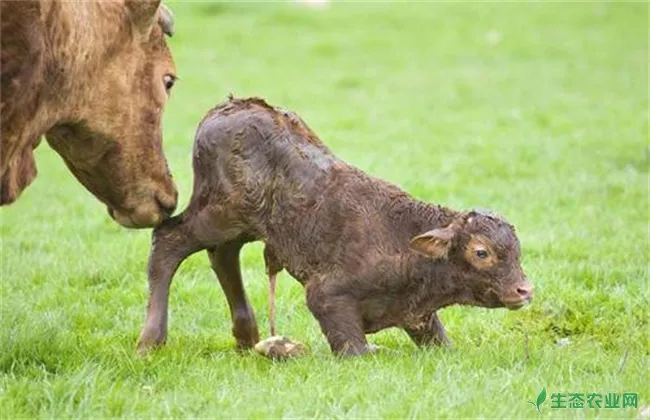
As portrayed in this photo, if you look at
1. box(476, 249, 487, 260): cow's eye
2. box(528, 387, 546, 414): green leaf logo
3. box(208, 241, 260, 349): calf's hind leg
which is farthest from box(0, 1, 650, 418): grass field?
box(476, 249, 487, 260): cow's eye

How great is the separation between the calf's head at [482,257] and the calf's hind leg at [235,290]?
109 cm

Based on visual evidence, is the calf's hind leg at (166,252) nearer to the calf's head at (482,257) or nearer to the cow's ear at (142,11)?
the cow's ear at (142,11)

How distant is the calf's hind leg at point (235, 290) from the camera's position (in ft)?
23.0

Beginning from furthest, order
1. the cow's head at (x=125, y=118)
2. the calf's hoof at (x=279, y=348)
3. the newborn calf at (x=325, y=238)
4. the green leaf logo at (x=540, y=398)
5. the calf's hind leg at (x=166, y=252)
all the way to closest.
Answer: the calf's hind leg at (x=166, y=252) → the calf's hoof at (x=279, y=348) → the newborn calf at (x=325, y=238) → the cow's head at (x=125, y=118) → the green leaf logo at (x=540, y=398)

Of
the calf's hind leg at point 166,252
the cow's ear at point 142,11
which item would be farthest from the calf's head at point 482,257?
the cow's ear at point 142,11

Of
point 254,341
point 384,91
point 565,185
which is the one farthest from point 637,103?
point 254,341

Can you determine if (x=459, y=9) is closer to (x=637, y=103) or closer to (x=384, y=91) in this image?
(x=384, y=91)

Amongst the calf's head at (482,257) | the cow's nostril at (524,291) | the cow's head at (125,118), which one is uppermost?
the cow's head at (125,118)

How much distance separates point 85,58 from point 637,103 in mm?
12202

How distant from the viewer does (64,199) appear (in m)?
12.3

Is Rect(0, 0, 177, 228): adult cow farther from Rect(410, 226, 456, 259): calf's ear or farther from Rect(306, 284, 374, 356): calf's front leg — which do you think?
Rect(410, 226, 456, 259): calf's ear

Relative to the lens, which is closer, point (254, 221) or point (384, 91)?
point (254, 221)

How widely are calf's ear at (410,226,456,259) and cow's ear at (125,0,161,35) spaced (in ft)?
5.22

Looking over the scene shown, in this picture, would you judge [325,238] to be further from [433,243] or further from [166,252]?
[166,252]
